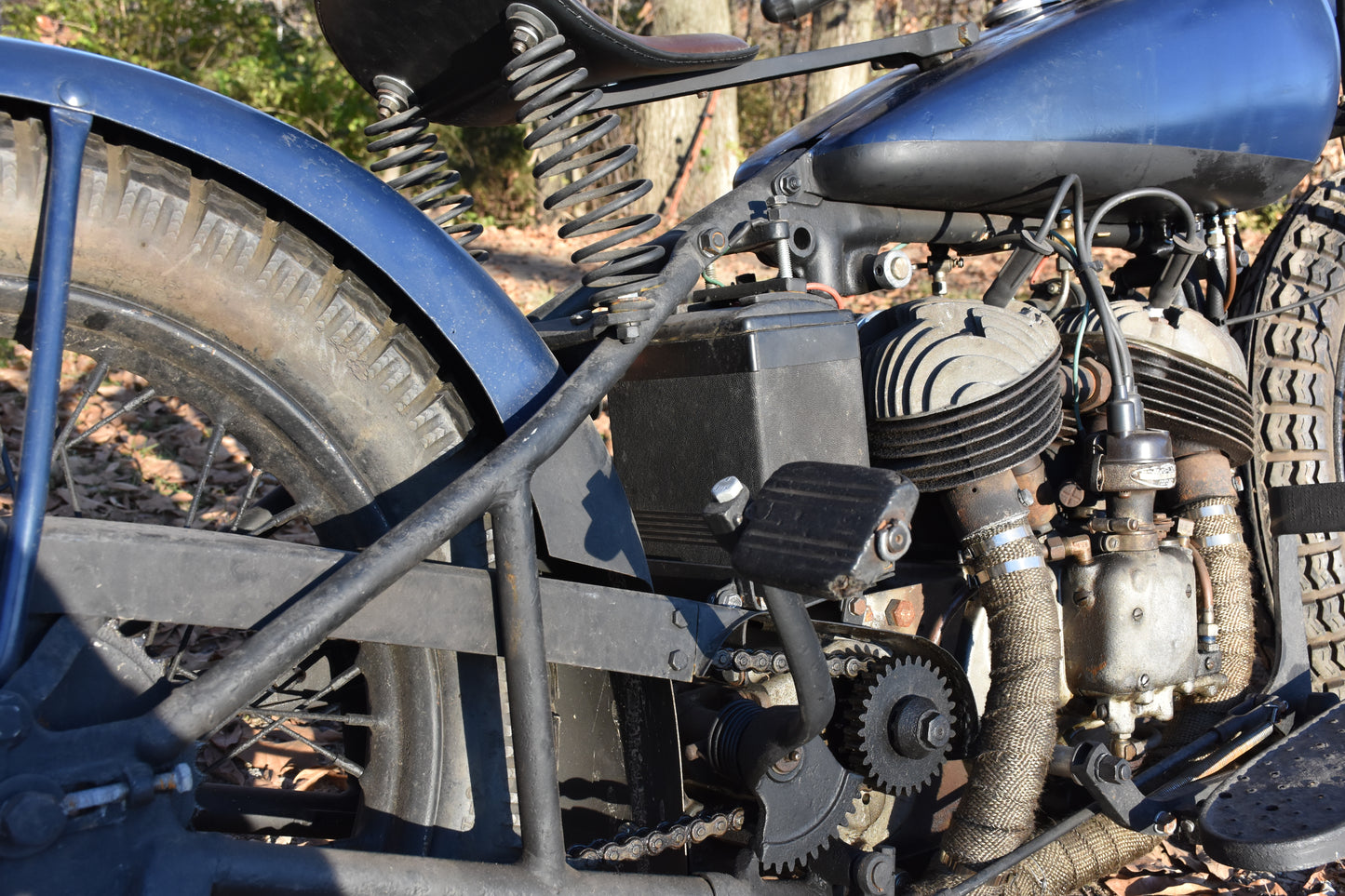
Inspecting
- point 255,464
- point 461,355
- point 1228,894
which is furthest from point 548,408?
point 1228,894

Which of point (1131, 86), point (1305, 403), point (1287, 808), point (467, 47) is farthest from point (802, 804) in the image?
point (1305, 403)

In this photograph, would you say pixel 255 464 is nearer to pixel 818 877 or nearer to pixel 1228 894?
pixel 818 877

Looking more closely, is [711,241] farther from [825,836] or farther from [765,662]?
[825,836]

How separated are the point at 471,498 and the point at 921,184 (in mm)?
1099

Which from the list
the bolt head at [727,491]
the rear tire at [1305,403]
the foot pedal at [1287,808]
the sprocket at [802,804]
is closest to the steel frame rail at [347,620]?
the sprocket at [802,804]

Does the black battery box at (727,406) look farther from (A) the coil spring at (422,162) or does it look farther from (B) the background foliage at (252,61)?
(B) the background foliage at (252,61)

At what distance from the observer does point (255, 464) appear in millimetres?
1550

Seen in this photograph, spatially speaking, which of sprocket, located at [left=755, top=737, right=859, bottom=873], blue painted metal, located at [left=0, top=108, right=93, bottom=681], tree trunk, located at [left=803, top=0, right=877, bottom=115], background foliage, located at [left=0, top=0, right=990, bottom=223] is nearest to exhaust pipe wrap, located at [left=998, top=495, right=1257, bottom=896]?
sprocket, located at [left=755, top=737, right=859, bottom=873]

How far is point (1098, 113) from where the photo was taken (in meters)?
2.08

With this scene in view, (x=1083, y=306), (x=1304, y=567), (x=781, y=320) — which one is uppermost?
(x=781, y=320)

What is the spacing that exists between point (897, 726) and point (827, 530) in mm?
551

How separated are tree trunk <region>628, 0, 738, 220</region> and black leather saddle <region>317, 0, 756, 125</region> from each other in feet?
21.4

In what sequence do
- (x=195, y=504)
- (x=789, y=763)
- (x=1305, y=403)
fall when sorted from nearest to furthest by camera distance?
1. (x=195, y=504)
2. (x=789, y=763)
3. (x=1305, y=403)

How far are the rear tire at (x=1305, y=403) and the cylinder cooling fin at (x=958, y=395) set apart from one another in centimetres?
109
